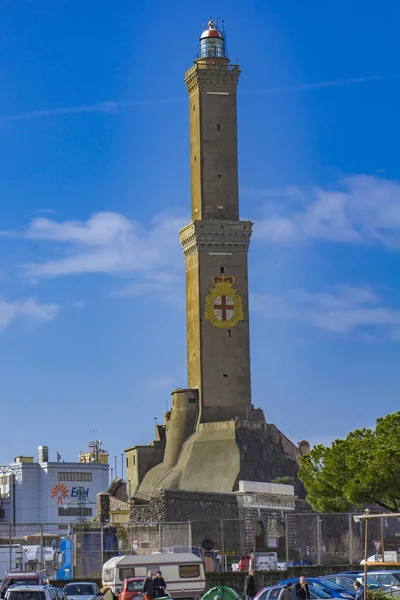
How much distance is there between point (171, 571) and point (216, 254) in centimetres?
5899

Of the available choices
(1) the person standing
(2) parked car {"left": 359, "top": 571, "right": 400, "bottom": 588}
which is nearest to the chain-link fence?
(2) parked car {"left": 359, "top": 571, "right": 400, "bottom": 588}

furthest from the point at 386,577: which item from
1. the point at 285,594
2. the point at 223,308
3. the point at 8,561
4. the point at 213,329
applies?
the point at 223,308

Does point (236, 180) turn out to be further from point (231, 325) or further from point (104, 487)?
point (104, 487)

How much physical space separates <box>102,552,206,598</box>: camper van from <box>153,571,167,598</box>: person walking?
9.79ft

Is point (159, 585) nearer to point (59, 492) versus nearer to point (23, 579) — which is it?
point (23, 579)

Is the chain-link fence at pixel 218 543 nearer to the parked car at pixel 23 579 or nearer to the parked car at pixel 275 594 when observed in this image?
the parked car at pixel 23 579

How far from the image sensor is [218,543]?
261 ft

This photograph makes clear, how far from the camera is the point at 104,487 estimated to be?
157m

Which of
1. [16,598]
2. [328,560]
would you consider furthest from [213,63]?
[16,598]

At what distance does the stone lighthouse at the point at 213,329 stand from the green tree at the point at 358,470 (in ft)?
77.5

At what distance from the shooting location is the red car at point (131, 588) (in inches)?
1661

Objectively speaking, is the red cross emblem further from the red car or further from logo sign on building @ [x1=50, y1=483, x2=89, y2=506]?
the red car

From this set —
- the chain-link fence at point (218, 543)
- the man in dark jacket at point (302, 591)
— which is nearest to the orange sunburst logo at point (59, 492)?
the chain-link fence at point (218, 543)

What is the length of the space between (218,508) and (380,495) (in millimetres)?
18642
